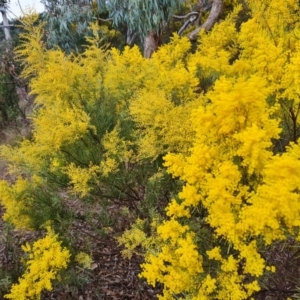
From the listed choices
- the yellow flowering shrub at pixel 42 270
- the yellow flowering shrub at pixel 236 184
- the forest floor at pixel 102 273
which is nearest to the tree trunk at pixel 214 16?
the forest floor at pixel 102 273

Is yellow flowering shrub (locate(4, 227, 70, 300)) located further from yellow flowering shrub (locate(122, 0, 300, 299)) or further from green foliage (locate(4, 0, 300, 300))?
yellow flowering shrub (locate(122, 0, 300, 299))

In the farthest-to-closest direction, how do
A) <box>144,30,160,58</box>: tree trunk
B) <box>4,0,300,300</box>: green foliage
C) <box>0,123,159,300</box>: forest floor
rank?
<box>144,30,160,58</box>: tree trunk, <box>0,123,159,300</box>: forest floor, <box>4,0,300,300</box>: green foliage

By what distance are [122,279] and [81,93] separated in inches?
74.6

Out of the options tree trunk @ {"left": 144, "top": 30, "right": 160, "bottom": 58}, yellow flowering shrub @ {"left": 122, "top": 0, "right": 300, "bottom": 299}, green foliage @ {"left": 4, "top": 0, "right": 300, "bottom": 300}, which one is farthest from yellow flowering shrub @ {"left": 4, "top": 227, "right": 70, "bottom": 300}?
tree trunk @ {"left": 144, "top": 30, "right": 160, "bottom": 58}

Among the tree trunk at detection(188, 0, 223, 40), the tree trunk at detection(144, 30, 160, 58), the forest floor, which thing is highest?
the tree trunk at detection(188, 0, 223, 40)

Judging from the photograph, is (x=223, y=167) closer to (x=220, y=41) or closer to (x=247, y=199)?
(x=247, y=199)

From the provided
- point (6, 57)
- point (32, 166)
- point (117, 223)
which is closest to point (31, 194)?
point (32, 166)

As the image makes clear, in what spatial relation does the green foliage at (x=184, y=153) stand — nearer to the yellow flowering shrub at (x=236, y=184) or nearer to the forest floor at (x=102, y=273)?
the yellow flowering shrub at (x=236, y=184)

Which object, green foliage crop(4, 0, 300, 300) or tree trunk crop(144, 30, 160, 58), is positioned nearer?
green foliage crop(4, 0, 300, 300)

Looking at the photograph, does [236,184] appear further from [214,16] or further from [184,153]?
[214,16]

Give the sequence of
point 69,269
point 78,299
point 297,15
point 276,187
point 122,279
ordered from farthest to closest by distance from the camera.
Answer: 1. point 122,279
2. point 78,299
3. point 297,15
4. point 69,269
5. point 276,187

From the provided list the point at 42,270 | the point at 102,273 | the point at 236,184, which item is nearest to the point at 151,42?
the point at 102,273

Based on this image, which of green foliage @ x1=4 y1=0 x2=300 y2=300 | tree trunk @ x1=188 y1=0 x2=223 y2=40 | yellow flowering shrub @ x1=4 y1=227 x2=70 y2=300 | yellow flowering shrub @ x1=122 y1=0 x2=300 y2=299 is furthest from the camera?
tree trunk @ x1=188 y1=0 x2=223 y2=40

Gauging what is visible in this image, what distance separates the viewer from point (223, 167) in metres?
1.79
